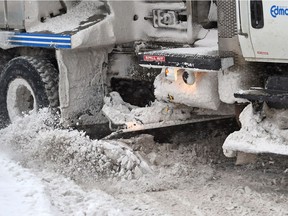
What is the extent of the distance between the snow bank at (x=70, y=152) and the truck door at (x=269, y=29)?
157 cm

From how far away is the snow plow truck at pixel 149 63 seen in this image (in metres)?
4.82

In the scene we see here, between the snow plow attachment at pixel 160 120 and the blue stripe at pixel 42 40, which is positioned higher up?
the blue stripe at pixel 42 40

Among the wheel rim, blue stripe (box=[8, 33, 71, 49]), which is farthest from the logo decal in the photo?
the wheel rim

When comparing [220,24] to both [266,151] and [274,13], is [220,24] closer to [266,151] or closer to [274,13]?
[274,13]

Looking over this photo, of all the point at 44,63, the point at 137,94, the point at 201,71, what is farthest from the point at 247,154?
the point at 44,63

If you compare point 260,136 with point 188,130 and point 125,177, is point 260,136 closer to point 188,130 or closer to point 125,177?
point 125,177

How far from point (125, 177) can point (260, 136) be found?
53.1 inches

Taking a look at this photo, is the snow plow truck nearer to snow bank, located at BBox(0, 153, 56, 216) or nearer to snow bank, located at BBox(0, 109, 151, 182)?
snow bank, located at BBox(0, 109, 151, 182)

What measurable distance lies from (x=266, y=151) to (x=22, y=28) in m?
3.55

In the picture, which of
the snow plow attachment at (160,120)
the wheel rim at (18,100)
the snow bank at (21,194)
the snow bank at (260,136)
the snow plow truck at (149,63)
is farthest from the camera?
the wheel rim at (18,100)

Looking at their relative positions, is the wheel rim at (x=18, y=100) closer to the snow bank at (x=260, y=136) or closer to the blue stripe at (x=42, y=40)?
the blue stripe at (x=42, y=40)

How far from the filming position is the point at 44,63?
6.83m

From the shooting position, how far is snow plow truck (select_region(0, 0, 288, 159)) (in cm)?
482

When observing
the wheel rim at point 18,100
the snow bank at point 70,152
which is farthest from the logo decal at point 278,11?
the wheel rim at point 18,100
